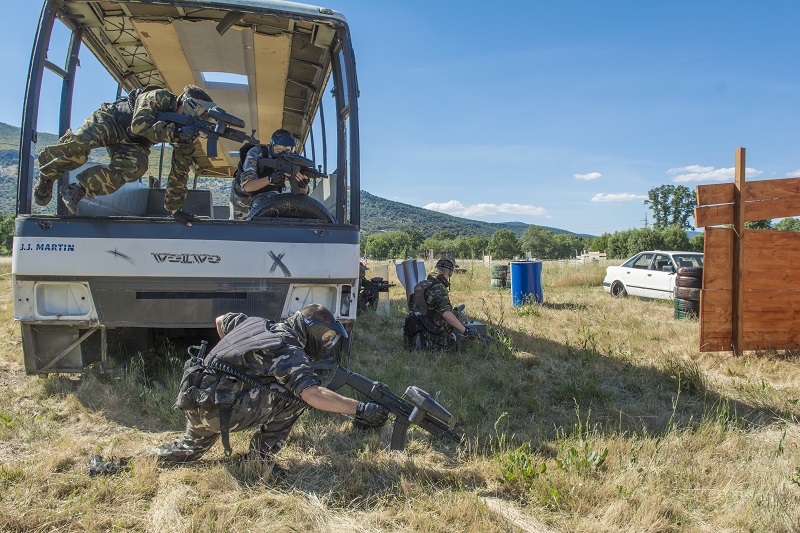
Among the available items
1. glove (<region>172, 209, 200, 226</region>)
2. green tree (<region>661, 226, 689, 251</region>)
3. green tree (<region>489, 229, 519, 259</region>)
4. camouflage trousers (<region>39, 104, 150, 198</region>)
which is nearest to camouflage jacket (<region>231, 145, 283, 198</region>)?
camouflage trousers (<region>39, 104, 150, 198</region>)

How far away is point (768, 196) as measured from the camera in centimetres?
668

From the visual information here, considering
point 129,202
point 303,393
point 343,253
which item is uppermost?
point 129,202

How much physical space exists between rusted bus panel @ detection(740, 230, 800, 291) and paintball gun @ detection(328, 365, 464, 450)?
5135 mm

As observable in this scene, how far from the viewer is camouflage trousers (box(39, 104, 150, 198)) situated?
170 inches

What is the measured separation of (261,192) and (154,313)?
160 centimetres

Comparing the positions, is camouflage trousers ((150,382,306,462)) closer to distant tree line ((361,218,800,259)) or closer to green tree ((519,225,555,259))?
distant tree line ((361,218,800,259))

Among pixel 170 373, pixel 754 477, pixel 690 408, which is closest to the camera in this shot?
pixel 754 477

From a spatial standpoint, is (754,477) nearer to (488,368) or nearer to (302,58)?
(488,368)

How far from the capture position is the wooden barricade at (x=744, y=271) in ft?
21.6

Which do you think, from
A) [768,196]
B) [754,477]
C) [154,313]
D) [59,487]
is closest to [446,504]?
[754,477]

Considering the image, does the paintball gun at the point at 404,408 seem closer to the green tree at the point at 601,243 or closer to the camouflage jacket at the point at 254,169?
the camouflage jacket at the point at 254,169

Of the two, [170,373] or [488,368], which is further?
[488,368]

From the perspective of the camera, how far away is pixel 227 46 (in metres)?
5.76

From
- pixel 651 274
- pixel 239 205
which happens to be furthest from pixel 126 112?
pixel 651 274
